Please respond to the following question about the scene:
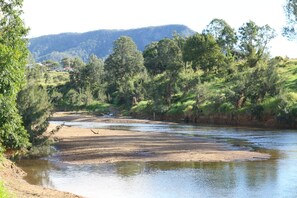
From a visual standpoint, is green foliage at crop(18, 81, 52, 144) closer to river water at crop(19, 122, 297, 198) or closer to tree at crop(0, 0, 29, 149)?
river water at crop(19, 122, 297, 198)

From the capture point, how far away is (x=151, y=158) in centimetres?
3719

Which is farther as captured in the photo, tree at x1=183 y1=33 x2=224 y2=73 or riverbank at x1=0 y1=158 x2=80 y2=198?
tree at x1=183 y1=33 x2=224 y2=73

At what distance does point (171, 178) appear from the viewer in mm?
28531

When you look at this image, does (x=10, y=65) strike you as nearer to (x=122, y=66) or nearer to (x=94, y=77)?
(x=122, y=66)

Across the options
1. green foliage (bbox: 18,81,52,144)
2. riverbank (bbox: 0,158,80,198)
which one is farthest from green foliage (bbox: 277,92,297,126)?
riverbank (bbox: 0,158,80,198)

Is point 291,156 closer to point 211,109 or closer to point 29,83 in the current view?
point 29,83

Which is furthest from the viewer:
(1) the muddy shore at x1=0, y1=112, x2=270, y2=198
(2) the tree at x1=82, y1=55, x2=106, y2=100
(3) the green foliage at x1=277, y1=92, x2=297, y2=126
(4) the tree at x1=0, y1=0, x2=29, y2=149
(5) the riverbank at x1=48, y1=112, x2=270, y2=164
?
(2) the tree at x1=82, y1=55, x2=106, y2=100

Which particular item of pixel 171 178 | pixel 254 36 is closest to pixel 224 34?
pixel 254 36

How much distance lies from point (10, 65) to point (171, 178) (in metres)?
14.2

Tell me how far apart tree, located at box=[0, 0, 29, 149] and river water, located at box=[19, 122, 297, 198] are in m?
4.91

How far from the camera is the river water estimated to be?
24.6m

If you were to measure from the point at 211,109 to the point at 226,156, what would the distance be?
1888 inches

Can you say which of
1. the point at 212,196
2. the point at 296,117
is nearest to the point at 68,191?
the point at 212,196

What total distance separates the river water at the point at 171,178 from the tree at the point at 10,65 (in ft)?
16.1
